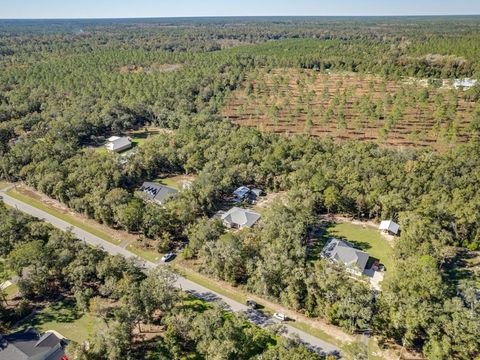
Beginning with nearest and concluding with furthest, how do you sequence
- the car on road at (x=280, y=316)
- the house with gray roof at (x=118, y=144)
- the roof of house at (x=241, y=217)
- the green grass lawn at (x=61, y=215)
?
the car on road at (x=280, y=316), the green grass lawn at (x=61, y=215), the roof of house at (x=241, y=217), the house with gray roof at (x=118, y=144)

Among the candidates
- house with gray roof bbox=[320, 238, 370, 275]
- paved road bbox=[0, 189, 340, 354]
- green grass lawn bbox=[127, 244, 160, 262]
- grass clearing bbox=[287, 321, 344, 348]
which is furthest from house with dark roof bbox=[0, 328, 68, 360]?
house with gray roof bbox=[320, 238, 370, 275]

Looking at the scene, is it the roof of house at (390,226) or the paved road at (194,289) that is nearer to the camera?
the paved road at (194,289)

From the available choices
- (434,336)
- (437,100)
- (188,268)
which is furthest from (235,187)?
(437,100)

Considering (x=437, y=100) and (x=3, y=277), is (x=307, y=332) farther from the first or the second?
(x=437, y=100)

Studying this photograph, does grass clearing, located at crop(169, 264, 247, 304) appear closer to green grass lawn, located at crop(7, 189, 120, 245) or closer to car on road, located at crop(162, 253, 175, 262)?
car on road, located at crop(162, 253, 175, 262)

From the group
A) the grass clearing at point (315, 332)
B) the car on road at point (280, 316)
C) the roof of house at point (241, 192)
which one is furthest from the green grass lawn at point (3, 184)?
the grass clearing at point (315, 332)

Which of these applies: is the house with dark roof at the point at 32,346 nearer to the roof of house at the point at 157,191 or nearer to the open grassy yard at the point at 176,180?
the roof of house at the point at 157,191

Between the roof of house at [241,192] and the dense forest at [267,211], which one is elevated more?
the dense forest at [267,211]
